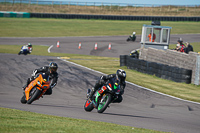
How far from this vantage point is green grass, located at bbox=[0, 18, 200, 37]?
46.8 meters

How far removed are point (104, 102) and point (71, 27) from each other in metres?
45.8

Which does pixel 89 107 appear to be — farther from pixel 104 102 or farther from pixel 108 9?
pixel 108 9

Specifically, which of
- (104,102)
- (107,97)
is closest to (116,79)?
(107,97)

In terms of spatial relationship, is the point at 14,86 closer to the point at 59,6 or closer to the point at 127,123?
the point at 127,123

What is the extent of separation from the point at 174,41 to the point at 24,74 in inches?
1172

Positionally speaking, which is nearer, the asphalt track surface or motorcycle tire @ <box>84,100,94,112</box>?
the asphalt track surface

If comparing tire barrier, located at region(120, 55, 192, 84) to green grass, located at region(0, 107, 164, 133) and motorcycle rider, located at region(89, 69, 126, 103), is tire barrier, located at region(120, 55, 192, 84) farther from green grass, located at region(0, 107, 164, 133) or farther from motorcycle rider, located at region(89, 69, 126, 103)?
green grass, located at region(0, 107, 164, 133)

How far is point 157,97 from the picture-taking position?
13.9 metres

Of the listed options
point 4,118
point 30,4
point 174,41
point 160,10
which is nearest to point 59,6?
point 30,4

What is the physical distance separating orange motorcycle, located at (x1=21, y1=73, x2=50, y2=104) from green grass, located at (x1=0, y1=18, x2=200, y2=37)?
33438 mm

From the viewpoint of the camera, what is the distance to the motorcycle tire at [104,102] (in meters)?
9.79

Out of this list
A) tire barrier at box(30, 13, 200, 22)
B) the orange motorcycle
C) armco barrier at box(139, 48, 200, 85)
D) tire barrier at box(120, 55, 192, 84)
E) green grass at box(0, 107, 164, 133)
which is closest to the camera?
green grass at box(0, 107, 164, 133)

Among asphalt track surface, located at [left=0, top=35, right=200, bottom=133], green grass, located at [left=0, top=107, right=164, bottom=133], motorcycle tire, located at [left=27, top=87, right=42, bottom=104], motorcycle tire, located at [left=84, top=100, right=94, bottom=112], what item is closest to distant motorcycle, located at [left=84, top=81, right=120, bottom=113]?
motorcycle tire, located at [left=84, top=100, right=94, bottom=112]

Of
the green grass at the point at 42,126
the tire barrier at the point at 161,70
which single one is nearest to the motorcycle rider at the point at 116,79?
the green grass at the point at 42,126
